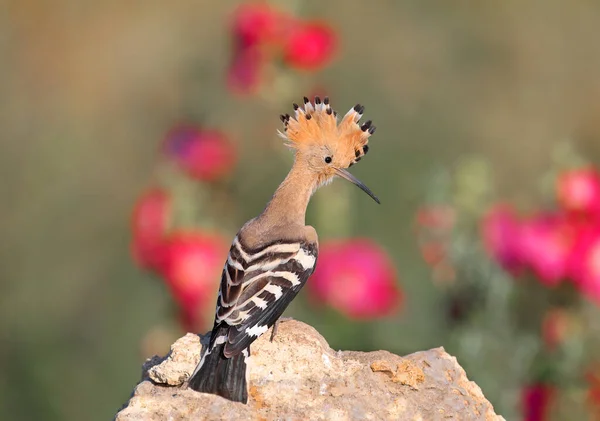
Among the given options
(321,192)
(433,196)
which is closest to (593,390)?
(433,196)

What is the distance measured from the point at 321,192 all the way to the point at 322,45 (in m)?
0.76

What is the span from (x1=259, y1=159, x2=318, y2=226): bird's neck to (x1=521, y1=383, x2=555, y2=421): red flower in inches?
75.3

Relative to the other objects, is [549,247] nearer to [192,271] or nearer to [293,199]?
[192,271]

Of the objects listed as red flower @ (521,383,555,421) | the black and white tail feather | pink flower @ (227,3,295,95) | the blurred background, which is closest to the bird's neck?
the black and white tail feather

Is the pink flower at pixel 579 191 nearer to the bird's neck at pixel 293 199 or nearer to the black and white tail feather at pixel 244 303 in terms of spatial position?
the bird's neck at pixel 293 199

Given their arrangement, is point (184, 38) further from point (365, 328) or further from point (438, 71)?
point (365, 328)

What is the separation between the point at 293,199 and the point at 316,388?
1014mm

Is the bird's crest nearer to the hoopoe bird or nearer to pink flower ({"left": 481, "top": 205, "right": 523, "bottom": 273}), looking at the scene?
the hoopoe bird

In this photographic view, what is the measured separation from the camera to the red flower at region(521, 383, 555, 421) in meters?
5.68

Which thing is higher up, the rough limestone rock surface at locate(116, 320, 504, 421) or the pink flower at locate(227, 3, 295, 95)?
the pink flower at locate(227, 3, 295, 95)

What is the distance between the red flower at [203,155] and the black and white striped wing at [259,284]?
2.20 meters

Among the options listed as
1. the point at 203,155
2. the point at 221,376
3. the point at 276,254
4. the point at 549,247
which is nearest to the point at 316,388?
the point at 221,376

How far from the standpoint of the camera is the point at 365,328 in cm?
655

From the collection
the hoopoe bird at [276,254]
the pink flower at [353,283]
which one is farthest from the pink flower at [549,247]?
the hoopoe bird at [276,254]
